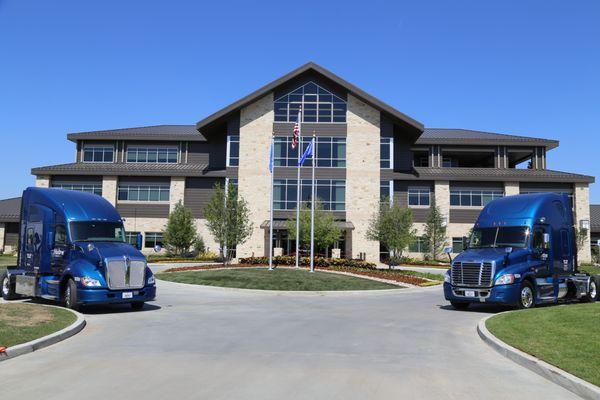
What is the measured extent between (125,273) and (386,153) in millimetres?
32108

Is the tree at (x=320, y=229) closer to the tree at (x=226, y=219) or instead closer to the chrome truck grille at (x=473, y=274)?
the tree at (x=226, y=219)

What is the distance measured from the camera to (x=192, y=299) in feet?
61.3

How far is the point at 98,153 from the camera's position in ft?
160

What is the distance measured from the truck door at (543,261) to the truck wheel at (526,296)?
315mm

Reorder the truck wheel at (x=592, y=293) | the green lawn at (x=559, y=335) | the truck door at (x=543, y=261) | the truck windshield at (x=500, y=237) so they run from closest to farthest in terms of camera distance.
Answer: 1. the green lawn at (x=559, y=335)
2. the truck door at (x=543, y=261)
3. the truck windshield at (x=500, y=237)
4. the truck wheel at (x=592, y=293)

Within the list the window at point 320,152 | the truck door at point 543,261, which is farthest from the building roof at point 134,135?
the truck door at point 543,261

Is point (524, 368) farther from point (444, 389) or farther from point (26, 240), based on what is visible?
point (26, 240)

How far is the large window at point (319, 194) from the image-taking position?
43125 mm

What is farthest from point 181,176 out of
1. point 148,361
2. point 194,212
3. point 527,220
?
point 148,361

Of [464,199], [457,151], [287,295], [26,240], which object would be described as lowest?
[287,295]

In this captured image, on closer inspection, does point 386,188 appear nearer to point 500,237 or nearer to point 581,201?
point 581,201

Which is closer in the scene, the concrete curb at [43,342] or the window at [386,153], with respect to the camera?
the concrete curb at [43,342]

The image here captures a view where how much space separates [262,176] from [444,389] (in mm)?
36997

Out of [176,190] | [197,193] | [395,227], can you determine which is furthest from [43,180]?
[395,227]
